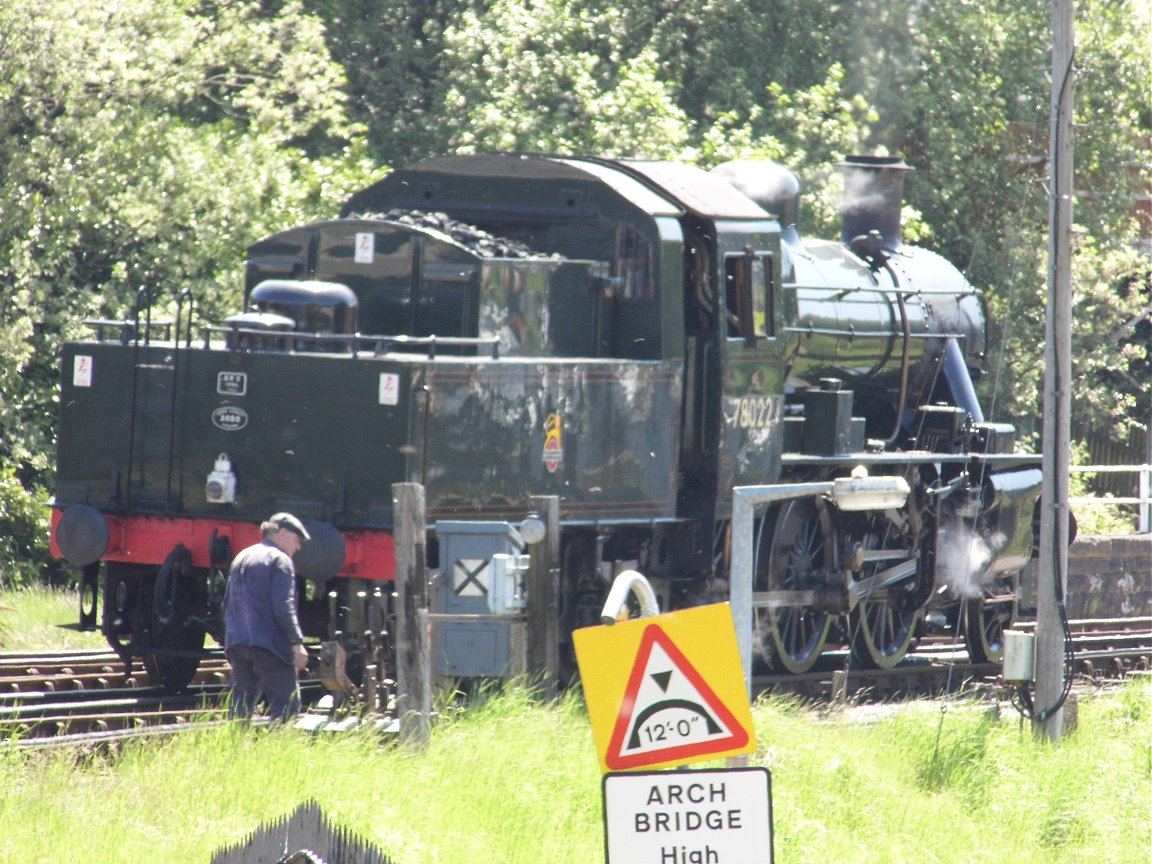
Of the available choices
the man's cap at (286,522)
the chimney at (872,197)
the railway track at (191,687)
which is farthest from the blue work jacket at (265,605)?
the chimney at (872,197)

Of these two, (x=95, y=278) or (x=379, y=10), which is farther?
(x=379, y=10)

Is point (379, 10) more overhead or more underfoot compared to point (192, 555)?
more overhead

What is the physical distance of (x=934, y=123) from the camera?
84.7 ft

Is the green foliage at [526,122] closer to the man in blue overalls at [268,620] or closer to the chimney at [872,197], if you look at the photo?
the chimney at [872,197]

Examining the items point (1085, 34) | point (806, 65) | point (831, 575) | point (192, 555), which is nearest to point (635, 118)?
point (806, 65)

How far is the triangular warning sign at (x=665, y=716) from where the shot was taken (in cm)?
568

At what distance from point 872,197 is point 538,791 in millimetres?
8576

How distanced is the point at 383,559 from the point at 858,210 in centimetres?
696

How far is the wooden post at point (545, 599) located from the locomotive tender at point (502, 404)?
465mm

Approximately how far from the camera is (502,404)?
36.1ft

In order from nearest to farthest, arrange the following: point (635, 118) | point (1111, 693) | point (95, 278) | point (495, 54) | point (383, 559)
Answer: point (383, 559)
point (1111, 693)
point (95, 278)
point (635, 118)
point (495, 54)

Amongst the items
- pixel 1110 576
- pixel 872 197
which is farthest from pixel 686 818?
pixel 1110 576

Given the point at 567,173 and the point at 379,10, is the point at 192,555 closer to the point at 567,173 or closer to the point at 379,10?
the point at 567,173

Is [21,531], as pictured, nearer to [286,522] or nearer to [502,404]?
[502,404]
